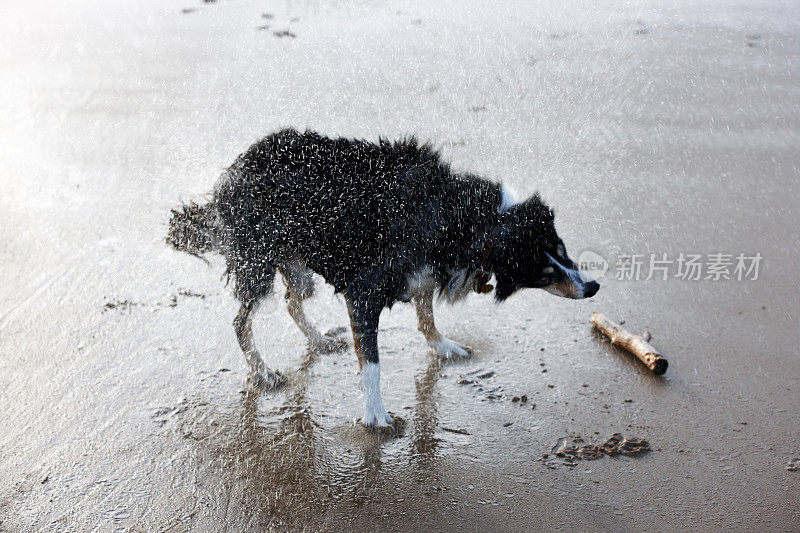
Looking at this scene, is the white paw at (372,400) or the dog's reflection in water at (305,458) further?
the white paw at (372,400)

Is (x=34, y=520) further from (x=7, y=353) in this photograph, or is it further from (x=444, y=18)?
(x=444, y=18)

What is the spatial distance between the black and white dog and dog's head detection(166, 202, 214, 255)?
0.23 meters

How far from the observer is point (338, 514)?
300cm

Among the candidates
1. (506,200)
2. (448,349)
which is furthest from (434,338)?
(506,200)

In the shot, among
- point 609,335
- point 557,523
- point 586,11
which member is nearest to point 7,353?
point 557,523

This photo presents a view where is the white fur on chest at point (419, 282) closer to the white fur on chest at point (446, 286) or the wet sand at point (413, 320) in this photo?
the white fur on chest at point (446, 286)

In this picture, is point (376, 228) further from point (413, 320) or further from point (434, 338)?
point (413, 320)

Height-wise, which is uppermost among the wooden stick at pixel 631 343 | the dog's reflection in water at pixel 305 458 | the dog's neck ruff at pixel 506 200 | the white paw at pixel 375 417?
the dog's neck ruff at pixel 506 200

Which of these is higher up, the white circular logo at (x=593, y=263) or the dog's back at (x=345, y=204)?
the dog's back at (x=345, y=204)

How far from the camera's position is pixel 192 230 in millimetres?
4117

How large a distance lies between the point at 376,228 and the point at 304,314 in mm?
1049

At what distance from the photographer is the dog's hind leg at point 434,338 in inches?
162

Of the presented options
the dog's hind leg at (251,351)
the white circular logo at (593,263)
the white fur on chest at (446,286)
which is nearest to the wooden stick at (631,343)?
the white circular logo at (593,263)

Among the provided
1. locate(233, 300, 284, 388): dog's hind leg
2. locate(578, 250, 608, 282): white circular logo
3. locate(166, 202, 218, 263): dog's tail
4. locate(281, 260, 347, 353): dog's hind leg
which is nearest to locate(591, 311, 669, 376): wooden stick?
locate(578, 250, 608, 282): white circular logo
